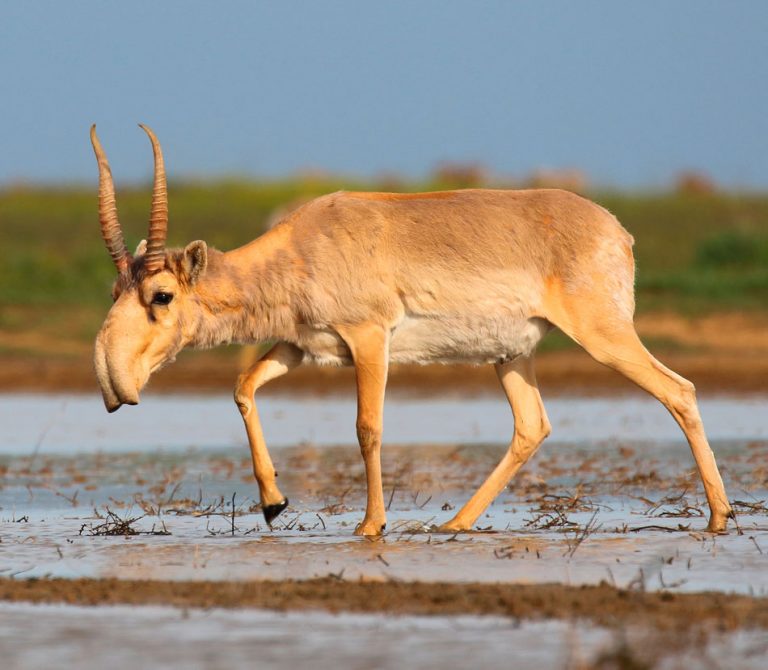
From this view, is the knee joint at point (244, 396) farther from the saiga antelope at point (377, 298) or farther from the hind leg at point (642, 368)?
the hind leg at point (642, 368)

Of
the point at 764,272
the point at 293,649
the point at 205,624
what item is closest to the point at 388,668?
the point at 293,649

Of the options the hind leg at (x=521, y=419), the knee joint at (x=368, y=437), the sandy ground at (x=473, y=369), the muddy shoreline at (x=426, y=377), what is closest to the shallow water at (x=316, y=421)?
the muddy shoreline at (x=426, y=377)

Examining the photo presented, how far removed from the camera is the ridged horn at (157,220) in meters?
8.54

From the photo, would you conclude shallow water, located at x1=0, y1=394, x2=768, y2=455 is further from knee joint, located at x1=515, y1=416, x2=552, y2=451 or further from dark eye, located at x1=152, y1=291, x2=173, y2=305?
dark eye, located at x1=152, y1=291, x2=173, y2=305

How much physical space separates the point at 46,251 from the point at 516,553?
23.9m

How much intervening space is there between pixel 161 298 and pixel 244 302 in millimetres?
467

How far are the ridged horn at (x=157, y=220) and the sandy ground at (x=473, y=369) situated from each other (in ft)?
33.7

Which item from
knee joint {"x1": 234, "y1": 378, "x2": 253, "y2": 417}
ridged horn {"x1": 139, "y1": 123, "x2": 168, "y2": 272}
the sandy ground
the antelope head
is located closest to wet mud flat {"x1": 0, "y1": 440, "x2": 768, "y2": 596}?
knee joint {"x1": 234, "y1": 378, "x2": 253, "y2": 417}

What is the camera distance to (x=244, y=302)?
8.86 m

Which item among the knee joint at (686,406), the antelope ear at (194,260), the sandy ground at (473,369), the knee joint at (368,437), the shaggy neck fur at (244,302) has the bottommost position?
the sandy ground at (473,369)

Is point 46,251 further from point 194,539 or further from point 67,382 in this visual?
point 194,539

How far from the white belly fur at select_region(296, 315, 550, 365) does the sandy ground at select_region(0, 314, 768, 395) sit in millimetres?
9750

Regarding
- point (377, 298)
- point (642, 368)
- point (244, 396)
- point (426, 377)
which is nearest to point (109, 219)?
point (244, 396)

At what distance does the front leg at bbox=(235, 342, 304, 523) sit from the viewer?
8.63 meters
